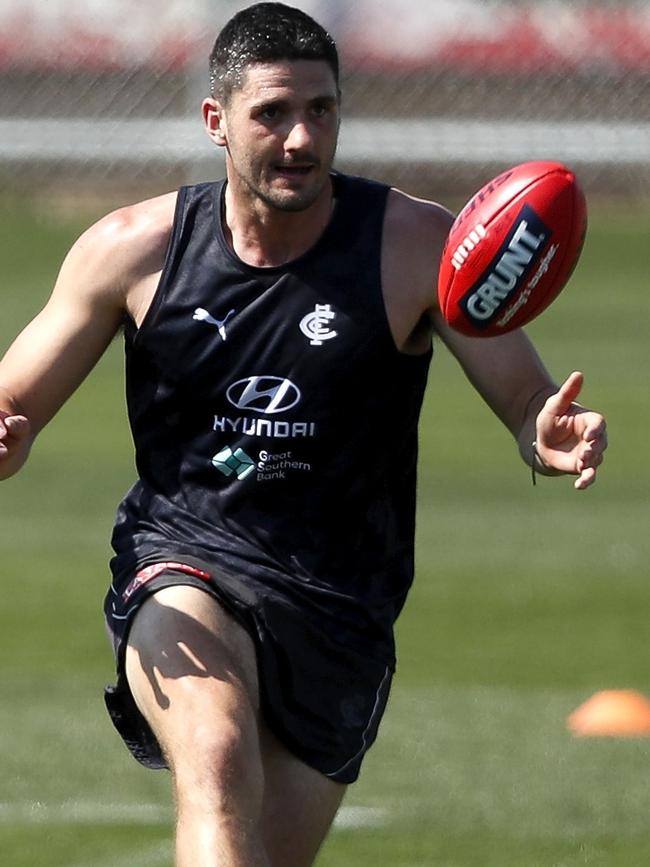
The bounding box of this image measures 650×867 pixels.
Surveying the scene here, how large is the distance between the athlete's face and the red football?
37 centimetres

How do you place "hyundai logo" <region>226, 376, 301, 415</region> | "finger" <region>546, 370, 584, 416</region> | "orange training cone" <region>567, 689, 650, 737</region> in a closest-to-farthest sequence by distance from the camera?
"finger" <region>546, 370, 584, 416</region>
"hyundai logo" <region>226, 376, 301, 415</region>
"orange training cone" <region>567, 689, 650, 737</region>

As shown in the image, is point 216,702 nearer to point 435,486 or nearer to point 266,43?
point 266,43

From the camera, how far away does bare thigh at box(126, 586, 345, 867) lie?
4711mm

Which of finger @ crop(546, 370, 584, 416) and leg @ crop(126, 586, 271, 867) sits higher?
finger @ crop(546, 370, 584, 416)

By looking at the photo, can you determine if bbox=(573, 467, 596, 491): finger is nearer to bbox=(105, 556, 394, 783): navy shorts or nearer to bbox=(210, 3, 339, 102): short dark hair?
bbox=(105, 556, 394, 783): navy shorts

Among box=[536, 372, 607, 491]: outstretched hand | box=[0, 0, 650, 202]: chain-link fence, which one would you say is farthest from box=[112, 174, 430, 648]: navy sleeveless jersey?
box=[0, 0, 650, 202]: chain-link fence

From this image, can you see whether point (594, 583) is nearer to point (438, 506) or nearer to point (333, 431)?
point (438, 506)

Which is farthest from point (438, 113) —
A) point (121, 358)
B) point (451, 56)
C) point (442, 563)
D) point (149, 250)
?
point (149, 250)

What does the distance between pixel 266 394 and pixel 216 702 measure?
0.85m

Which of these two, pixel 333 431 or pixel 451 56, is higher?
pixel 333 431

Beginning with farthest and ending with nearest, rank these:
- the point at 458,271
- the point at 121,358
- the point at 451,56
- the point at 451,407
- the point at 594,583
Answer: the point at 451,56 → the point at 121,358 → the point at 451,407 → the point at 594,583 → the point at 458,271

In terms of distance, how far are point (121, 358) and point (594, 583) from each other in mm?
7483

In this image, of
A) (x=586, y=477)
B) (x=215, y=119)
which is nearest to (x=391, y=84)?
(x=215, y=119)

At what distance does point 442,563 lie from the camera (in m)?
10.6
